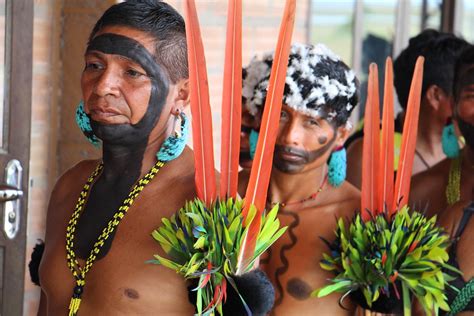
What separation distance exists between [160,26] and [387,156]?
826 mm

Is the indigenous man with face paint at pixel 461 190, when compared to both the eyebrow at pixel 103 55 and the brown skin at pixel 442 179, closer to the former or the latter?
the brown skin at pixel 442 179

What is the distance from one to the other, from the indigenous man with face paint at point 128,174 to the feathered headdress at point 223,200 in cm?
8

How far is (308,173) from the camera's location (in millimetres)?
3205

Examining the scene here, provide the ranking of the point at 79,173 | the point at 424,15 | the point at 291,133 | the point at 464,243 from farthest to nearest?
the point at 424,15 < the point at 291,133 < the point at 464,243 < the point at 79,173

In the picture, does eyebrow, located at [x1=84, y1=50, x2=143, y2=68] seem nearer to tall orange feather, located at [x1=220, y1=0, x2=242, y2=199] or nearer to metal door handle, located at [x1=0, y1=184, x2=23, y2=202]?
tall orange feather, located at [x1=220, y1=0, x2=242, y2=199]

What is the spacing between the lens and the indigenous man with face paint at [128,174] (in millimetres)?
2535

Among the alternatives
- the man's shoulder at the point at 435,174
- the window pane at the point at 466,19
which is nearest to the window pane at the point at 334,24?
the window pane at the point at 466,19

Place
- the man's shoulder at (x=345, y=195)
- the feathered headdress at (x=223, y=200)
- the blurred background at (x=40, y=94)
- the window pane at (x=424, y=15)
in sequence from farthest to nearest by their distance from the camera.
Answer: the window pane at (x=424, y=15) → the blurred background at (x=40, y=94) → the man's shoulder at (x=345, y=195) → the feathered headdress at (x=223, y=200)

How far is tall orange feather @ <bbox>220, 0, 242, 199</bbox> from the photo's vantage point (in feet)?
8.23

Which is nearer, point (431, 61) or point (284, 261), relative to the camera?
point (284, 261)

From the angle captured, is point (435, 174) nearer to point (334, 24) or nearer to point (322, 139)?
point (322, 139)

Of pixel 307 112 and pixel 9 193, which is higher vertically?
pixel 307 112

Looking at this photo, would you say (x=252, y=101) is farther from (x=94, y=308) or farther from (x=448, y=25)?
(x=448, y=25)

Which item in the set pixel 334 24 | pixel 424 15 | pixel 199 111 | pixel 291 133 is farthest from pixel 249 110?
pixel 424 15
